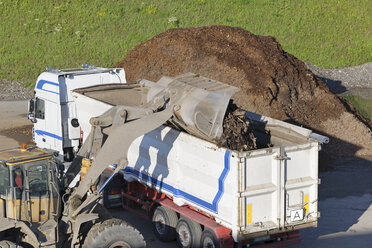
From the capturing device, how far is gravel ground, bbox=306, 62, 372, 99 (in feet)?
114

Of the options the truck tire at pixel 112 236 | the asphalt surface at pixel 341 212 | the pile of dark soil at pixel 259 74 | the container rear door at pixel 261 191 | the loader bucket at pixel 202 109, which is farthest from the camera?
the pile of dark soil at pixel 259 74

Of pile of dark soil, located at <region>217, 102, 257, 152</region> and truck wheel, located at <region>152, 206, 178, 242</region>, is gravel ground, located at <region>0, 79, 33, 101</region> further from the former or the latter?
pile of dark soil, located at <region>217, 102, 257, 152</region>

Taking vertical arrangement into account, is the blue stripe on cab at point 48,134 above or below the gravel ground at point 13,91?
below

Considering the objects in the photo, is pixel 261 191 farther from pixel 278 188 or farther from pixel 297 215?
pixel 297 215

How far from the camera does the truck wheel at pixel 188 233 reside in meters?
14.2

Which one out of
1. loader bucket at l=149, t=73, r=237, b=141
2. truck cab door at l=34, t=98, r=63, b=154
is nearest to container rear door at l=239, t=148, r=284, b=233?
loader bucket at l=149, t=73, r=237, b=141

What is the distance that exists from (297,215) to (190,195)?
234 cm

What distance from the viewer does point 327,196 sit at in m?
18.4

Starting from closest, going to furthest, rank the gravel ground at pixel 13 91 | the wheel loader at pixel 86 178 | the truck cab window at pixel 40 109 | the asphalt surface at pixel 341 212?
the wheel loader at pixel 86 178 → the asphalt surface at pixel 341 212 → the truck cab window at pixel 40 109 → the gravel ground at pixel 13 91

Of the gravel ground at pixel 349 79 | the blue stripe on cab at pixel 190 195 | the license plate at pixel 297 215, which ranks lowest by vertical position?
the license plate at pixel 297 215

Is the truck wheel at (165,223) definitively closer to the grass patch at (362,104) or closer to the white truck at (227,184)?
the white truck at (227,184)

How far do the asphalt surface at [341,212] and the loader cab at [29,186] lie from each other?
3.76 m

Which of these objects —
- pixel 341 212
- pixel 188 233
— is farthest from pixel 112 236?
pixel 341 212

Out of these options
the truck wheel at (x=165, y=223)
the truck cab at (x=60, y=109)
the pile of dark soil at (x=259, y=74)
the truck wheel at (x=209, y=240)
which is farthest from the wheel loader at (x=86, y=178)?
the pile of dark soil at (x=259, y=74)
